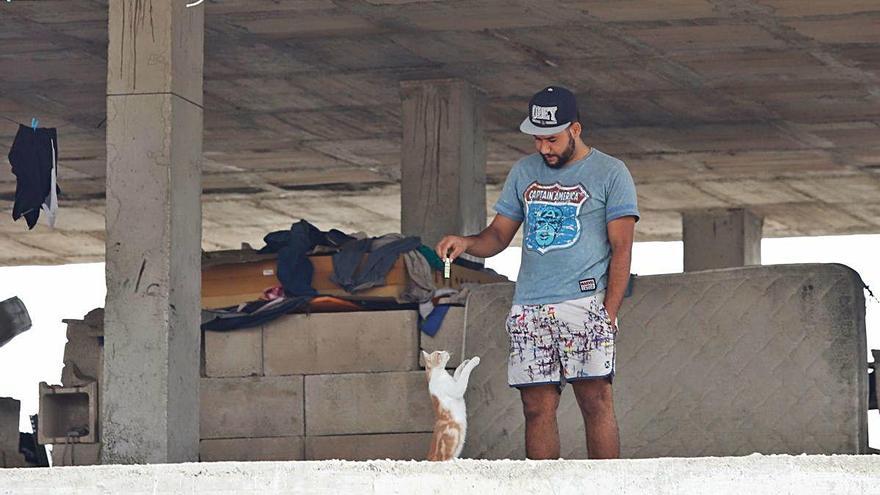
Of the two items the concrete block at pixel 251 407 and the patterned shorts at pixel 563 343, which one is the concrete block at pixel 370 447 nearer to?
the concrete block at pixel 251 407

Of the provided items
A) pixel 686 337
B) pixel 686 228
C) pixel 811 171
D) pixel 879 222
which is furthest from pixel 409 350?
pixel 879 222

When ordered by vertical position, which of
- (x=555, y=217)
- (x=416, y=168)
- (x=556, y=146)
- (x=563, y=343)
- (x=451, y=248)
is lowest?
(x=563, y=343)

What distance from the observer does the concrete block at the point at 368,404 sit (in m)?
9.97

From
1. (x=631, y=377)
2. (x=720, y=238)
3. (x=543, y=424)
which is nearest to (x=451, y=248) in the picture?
(x=543, y=424)

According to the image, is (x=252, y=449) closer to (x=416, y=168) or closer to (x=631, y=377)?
(x=631, y=377)

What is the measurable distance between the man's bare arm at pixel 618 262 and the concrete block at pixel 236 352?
3.55 m

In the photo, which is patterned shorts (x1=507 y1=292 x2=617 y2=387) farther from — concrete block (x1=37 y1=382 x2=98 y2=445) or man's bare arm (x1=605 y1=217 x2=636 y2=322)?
concrete block (x1=37 y1=382 x2=98 y2=445)

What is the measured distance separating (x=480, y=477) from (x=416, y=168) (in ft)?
28.8

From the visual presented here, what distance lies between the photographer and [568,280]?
7.18m

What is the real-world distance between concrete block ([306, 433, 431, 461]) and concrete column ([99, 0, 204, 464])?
4.61 feet

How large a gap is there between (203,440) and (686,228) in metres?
12.1

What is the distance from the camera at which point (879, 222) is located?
878 inches

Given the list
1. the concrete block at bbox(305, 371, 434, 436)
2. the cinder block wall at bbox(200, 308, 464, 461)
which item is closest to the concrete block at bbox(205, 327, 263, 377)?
the cinder block wall at bbox(200, 308, 464, 461)

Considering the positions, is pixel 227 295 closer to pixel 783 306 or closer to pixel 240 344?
pixel 240 344
